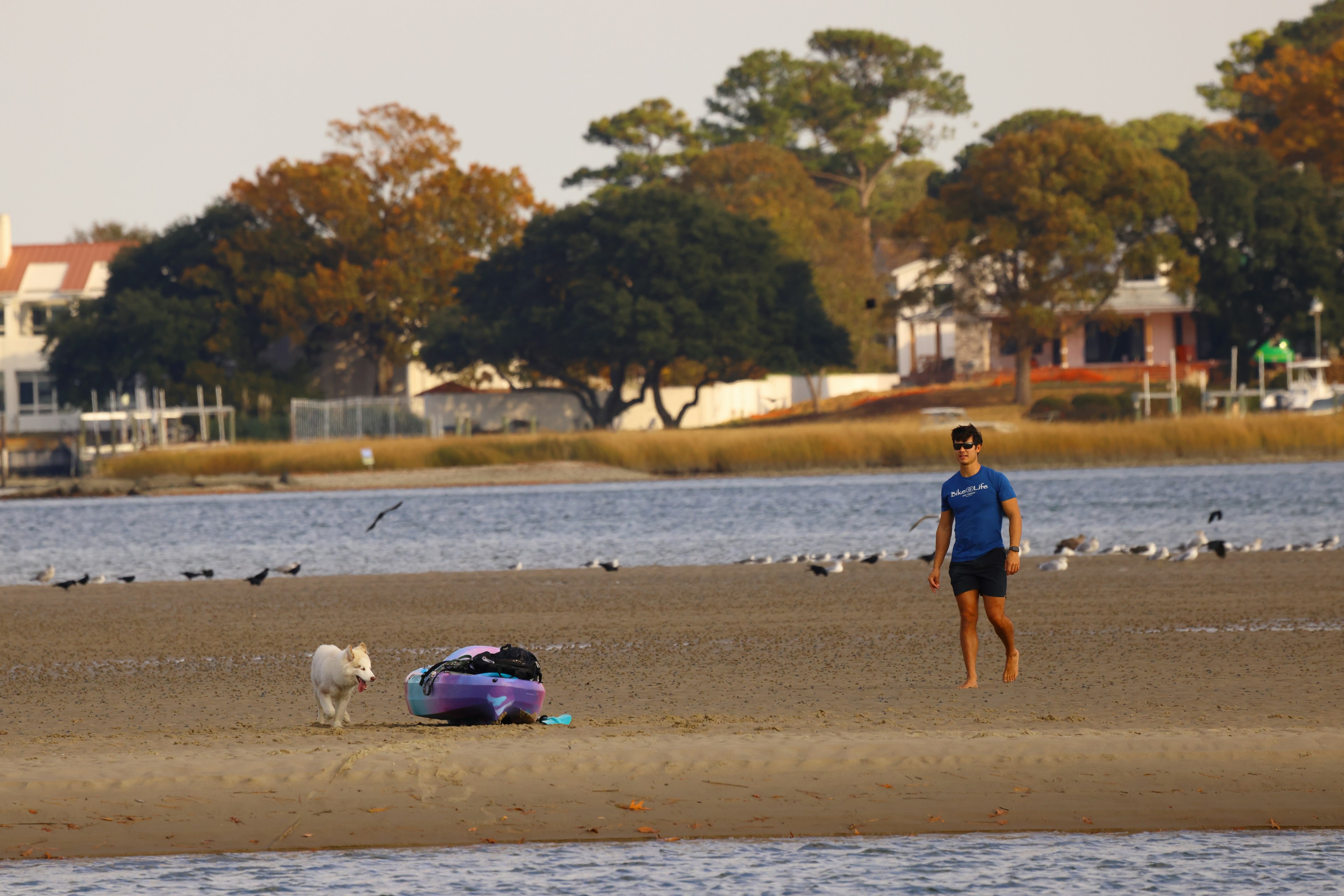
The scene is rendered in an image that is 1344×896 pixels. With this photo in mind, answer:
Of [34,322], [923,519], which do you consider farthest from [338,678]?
[34,322]

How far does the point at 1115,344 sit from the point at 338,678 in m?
65.0

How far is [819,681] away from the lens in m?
13.0

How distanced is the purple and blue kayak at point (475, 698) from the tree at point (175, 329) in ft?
199

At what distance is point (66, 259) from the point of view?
83938 millimetres

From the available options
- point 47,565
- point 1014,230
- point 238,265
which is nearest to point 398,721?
point 47,565

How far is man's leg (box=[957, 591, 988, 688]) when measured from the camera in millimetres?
11383

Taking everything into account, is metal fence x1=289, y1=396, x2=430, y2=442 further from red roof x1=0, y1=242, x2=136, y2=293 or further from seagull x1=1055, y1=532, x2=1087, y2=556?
seagull x1=1055, y1=532, x2=1087, y2=556

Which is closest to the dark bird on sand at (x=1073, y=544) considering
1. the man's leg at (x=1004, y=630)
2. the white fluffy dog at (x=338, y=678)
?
the man's leg at (x=1004, y=630)

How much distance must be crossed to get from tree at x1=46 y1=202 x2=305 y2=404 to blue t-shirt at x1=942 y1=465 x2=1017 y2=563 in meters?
61.1

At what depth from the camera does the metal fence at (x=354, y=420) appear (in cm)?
6419

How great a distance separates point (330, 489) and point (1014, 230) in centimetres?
2644

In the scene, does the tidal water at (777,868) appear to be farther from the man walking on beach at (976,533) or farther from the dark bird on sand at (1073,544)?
the dark bird on sand at (1073,544)

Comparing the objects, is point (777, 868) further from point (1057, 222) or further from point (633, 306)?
point (1057, 222)

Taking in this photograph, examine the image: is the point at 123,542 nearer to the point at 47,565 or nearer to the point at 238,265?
the point at 47,565
